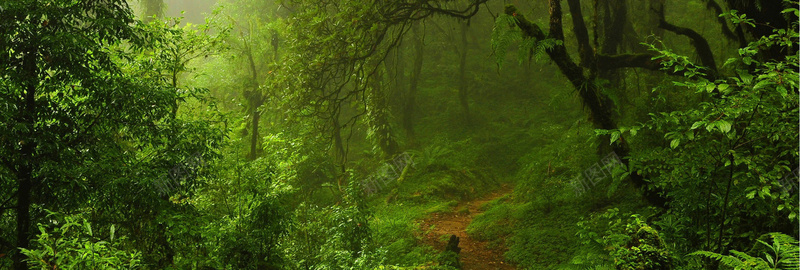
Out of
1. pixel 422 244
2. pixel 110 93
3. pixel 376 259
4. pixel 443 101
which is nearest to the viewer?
pixel 110 93

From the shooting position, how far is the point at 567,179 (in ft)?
33.3

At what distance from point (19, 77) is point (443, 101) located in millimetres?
17436

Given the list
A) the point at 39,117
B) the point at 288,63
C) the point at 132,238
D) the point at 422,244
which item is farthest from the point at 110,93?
the point at 422,244

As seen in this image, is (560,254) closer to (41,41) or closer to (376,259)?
(376,259)

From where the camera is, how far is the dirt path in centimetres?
798

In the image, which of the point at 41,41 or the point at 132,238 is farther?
the point at 132,238

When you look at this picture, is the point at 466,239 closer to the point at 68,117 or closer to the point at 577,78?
the point at 577,78

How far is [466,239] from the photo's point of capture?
9.47m

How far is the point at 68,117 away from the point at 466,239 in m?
6.96

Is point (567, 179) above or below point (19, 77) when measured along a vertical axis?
below

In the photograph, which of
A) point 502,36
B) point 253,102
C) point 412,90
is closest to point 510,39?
point 502,36

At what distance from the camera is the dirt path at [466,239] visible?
26.2ft

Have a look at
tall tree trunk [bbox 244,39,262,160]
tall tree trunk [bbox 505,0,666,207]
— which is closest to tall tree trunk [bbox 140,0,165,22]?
tall tree trunk [bbox 244,39,262,160]

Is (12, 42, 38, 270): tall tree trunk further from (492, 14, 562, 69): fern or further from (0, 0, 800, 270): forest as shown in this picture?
(492, 14, 562, 69): fern
